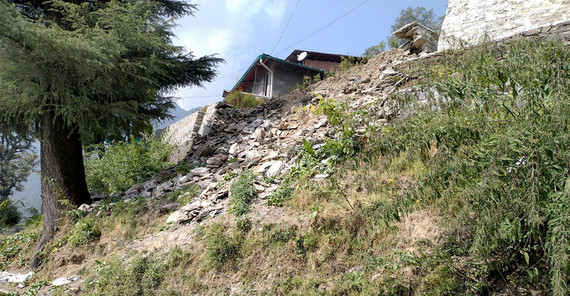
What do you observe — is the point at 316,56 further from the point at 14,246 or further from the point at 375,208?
the point at 375,208

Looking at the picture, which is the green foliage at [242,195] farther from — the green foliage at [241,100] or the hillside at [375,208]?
the green foliage at [241,100]

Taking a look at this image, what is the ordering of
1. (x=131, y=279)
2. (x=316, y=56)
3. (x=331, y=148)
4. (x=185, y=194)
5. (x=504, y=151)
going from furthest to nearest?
(x=316, y=56) < (x=185, y=194) < (x=331, y=148) < (x=131, y=279) < (x=504, y=151)

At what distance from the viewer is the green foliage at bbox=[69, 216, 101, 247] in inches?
266

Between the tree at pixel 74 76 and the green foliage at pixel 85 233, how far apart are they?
3.24 feet

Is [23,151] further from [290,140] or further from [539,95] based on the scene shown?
[539,95]

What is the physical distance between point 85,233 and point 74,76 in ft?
10.1

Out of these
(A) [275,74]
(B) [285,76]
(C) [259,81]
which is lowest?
(B) [285,76]

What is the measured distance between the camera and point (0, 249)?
27.2ft

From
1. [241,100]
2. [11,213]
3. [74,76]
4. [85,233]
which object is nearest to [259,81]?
[241,100]

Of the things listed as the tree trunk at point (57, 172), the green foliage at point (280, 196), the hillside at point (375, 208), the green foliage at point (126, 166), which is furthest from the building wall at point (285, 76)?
the green foliage at point (280, 196)

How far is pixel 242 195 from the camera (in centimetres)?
563

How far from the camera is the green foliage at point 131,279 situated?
484 centimetres

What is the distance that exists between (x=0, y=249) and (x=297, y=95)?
838 cm

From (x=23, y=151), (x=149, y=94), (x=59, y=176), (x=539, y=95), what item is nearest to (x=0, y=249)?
(x=59, y=176)
